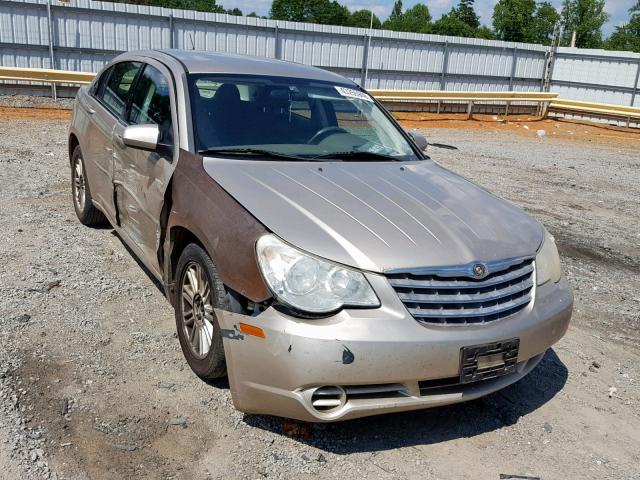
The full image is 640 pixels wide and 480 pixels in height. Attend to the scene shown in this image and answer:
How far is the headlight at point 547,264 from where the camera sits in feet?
11.5

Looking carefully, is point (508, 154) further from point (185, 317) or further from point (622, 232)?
point (185, 317)

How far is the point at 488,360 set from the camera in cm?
311

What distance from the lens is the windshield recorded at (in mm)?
4129

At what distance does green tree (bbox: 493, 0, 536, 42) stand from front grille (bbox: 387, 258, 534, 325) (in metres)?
66.3

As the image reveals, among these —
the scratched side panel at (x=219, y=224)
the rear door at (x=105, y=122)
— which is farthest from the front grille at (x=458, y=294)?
the rear door at (x=105, y=122)

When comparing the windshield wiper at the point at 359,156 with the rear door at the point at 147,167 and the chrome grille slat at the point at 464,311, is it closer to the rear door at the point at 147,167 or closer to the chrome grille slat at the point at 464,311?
the rear door at the point at 147,167

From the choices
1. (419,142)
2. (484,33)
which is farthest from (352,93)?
(484,33)

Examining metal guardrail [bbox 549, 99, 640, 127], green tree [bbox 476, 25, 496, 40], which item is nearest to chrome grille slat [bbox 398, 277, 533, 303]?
metal guardrail [bbox 549, 99, 640, 127]

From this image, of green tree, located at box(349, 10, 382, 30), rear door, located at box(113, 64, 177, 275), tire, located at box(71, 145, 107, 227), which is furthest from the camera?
green tree, located at box(349, 10, 382, 30)

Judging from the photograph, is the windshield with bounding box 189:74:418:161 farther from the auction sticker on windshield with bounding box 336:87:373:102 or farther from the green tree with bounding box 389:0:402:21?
→ the green tree with bounding box 389:0:402:21

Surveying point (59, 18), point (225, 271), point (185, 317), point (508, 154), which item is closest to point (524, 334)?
point (225, 271)

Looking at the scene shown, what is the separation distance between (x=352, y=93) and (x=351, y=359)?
2.80 meters

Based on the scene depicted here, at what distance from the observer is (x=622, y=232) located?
7902 mm

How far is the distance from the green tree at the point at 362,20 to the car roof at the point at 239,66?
11399 cm
